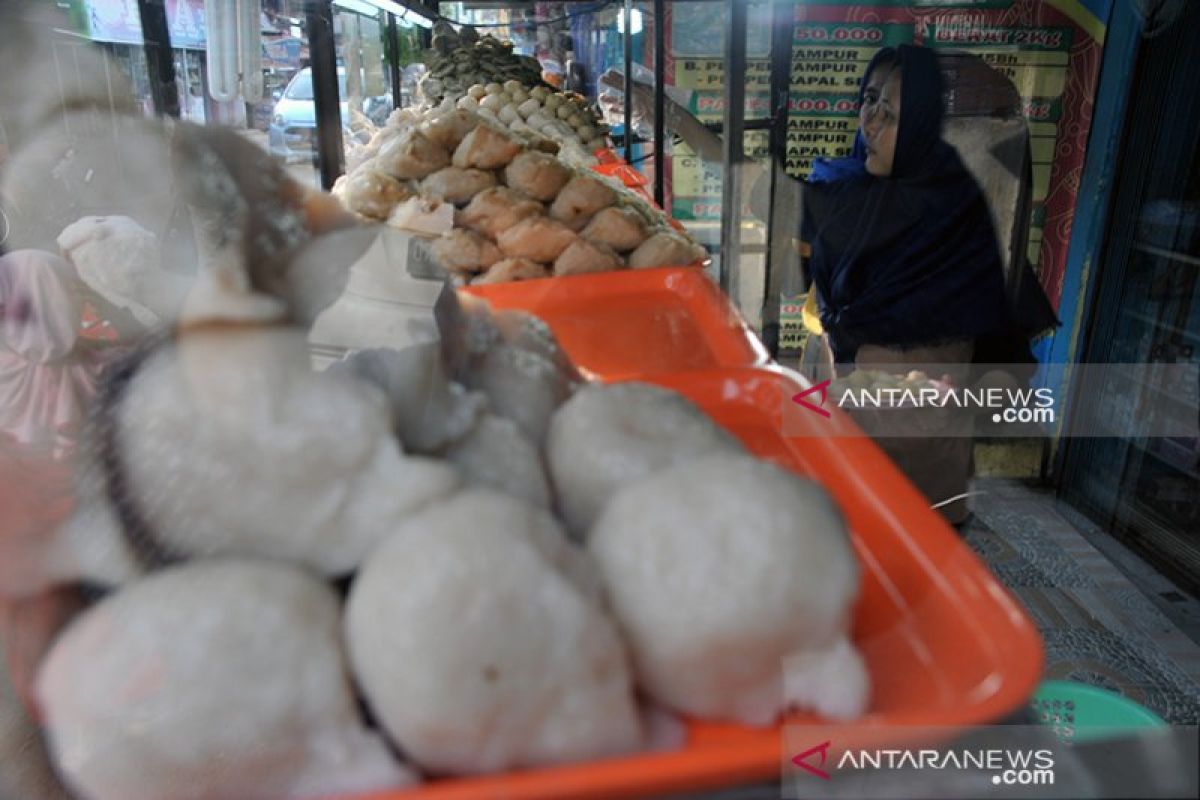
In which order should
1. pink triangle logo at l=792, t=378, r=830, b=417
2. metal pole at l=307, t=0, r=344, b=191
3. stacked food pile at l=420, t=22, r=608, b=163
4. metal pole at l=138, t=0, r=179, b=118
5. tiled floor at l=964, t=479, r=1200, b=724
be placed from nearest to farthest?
1. pink triangle logo at l=792, t=378, r=830, b=417
2. metal pole at l=138, t=0, r=179, b=118
3. metal pole at l=307, t=0, r=344, b=191
4. tiled floor at l=964, t=479, r=1200, b=724
5. stacked food pile at l=420, t=22, r=608, b=163

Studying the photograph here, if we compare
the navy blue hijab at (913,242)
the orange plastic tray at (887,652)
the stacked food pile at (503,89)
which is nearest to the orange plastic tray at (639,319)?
the orange plastic tray at (887,652)

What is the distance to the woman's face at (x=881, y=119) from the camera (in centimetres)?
192

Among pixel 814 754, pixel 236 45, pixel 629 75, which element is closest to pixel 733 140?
pixel 236 45

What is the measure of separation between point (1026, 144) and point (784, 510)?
2.41 m

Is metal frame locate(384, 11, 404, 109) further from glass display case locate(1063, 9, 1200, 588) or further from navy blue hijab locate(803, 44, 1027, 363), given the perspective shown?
glass display case locate(1063, 9, 1200, 588)

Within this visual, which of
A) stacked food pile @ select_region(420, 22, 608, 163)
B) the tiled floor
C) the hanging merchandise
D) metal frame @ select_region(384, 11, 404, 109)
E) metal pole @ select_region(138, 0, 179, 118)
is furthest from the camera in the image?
stacked food pile @ select_region(420, 22, 608, 163)

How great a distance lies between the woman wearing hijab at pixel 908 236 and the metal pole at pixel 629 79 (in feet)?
4.46

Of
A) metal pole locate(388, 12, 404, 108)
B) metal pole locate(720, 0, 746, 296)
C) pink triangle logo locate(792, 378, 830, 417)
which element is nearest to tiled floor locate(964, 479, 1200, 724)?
metal pole locate(720, 0, 746, 296)

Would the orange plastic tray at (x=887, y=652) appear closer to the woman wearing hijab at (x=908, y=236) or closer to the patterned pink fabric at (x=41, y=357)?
the patterned pink fabric at (x=41, y=357)

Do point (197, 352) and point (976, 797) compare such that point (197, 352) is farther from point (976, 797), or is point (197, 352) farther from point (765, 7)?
point (765, 7)

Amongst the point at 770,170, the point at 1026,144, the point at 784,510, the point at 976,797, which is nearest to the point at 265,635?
the point at 784,510

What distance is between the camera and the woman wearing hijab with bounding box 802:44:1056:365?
1.92 m

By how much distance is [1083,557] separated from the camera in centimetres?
283

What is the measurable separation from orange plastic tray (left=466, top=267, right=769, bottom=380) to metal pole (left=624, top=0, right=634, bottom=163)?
76.4 inches
